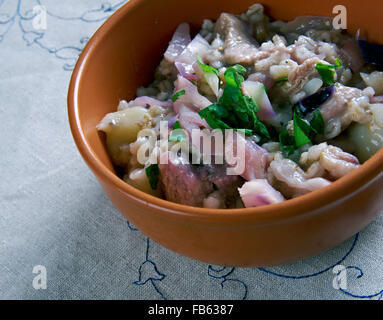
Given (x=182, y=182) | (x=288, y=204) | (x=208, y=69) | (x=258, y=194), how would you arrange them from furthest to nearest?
(x=208, y=69), (x=182, y=182), (x=258, y=194), (x=288, y=204)

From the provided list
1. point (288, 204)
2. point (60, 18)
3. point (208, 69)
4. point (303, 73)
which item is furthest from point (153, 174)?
point (60, 18)

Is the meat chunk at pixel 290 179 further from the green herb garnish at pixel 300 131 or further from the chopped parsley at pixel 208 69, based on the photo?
the chopped parsley at pixel 208 69

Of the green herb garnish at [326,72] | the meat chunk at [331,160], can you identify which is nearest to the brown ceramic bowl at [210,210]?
the meat chunk at [331,160]

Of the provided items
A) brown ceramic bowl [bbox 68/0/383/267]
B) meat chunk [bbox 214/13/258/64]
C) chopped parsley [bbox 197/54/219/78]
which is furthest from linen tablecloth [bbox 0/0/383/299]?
meat chunk [bbox 214/13/258/64]

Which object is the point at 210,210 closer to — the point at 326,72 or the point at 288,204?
the point at 288,204

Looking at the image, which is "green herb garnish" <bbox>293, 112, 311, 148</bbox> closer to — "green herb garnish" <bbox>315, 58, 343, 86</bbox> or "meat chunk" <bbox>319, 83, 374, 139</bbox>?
"meat chunk" <bbox>319, 83, 374, 139</bbox>
